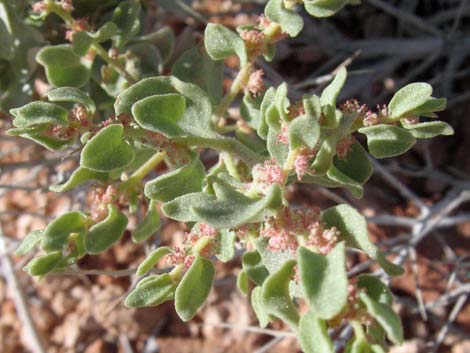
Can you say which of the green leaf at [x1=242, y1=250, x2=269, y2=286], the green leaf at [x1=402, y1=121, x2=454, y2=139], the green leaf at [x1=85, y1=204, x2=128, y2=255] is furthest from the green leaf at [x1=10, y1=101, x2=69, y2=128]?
the green leaf at [x1=402, y1=121, x2=454, y2=139]

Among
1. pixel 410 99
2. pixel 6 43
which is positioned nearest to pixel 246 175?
pixel 410 99

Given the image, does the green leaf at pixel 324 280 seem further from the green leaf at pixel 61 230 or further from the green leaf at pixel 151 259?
the green leaf at pixel 61 230

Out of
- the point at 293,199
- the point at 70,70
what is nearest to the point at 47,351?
the point at 293,199

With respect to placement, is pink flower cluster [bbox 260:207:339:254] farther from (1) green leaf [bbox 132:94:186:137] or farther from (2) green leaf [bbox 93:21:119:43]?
(2) green leaf [bbox 93:21:119:43]

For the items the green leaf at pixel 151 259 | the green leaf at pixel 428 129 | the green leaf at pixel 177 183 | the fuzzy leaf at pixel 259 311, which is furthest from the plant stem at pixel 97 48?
the green leaf at pixel 428 129

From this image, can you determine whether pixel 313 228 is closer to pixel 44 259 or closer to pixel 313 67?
pixel 44 259

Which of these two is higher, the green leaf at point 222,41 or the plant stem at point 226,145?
the green leaf at point 222,41

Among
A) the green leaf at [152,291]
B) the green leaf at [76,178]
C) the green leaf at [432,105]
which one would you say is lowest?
the green leaf at [152,291]
